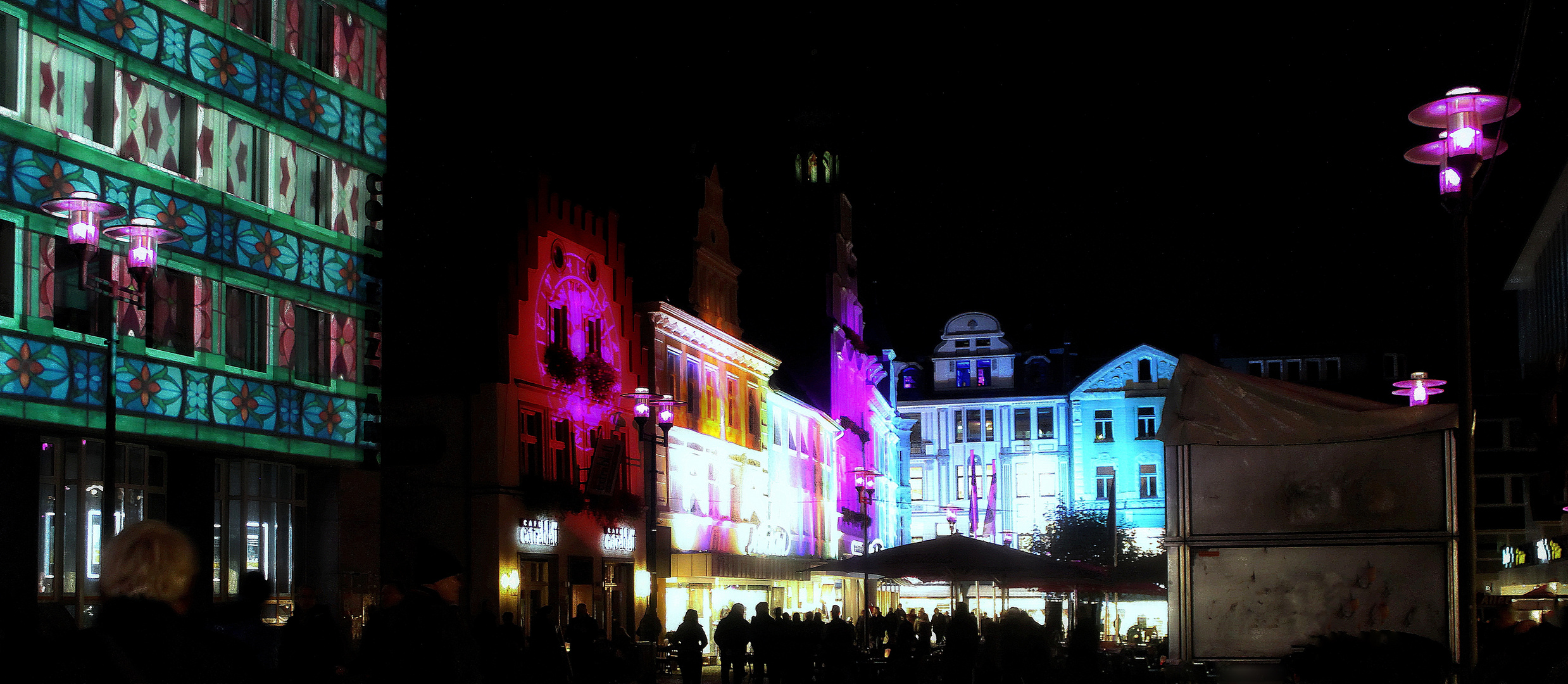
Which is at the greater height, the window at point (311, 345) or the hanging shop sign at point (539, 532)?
the window at point (311, 345)

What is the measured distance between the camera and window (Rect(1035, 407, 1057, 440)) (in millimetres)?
84750

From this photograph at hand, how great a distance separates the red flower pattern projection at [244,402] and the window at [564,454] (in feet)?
41.4

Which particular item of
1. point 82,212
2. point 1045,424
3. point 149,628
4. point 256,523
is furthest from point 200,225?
point 1045,424

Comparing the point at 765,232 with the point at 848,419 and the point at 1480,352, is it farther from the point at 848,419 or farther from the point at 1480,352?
the point at 1480,352

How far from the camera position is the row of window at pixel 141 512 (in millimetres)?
23828

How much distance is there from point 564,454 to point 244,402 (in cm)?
1356

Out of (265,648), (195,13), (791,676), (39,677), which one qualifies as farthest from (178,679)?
(195,13)

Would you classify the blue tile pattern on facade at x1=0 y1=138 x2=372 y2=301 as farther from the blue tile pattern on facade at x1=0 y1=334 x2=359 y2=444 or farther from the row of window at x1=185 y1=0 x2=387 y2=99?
the row of window at x1=185 y1=0 x2=387 y2=99

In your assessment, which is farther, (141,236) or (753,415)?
(753,415)

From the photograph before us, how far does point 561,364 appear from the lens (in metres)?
39.8

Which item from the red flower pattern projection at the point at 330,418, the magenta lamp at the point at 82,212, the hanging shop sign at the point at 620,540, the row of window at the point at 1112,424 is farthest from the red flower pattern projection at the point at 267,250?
→ the row of window at the point at 1112,424

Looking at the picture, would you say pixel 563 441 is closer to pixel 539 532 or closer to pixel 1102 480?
pixel 539 532

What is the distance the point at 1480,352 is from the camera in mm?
76062

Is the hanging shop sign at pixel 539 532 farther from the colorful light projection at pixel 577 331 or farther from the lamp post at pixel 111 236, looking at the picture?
the lamp post at pixel 111 236
